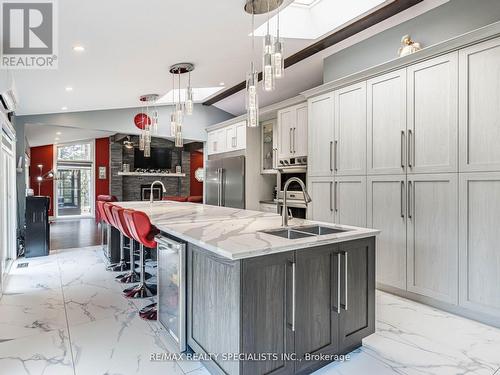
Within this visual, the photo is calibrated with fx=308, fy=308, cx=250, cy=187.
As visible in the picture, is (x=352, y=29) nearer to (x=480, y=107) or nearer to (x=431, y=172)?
(x=480, y=107)

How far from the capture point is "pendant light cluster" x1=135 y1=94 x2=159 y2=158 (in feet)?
14.8

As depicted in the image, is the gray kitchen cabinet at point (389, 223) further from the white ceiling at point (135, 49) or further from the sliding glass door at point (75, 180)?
the sliding glass door at point (75, 180)

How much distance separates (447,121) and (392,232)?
1143 millimetres

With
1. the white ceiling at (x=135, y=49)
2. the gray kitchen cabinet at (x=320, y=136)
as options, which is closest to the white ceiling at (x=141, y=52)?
the white ceiling at (x=135, y=49)

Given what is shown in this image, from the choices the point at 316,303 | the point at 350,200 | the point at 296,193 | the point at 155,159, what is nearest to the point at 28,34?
the point at 316,303

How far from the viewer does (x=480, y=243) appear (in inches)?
96.9

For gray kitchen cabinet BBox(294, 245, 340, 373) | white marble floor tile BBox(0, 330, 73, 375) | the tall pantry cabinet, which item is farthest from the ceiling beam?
white marble floor tile BBox(0, 330, 73, 375)

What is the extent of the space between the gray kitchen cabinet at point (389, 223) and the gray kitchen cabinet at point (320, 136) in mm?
648

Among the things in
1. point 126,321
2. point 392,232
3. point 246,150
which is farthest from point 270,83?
point 246,150

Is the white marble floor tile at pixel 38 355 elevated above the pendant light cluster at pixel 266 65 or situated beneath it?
situated beneath

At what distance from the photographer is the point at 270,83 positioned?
2238 mm

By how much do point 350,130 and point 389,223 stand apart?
1101 millimetres

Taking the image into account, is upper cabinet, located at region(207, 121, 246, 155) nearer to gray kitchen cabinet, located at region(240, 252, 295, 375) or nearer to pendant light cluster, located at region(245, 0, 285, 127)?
pendant light cluster, located at region(245, 0, 285, 127)

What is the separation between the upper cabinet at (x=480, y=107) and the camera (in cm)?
235
